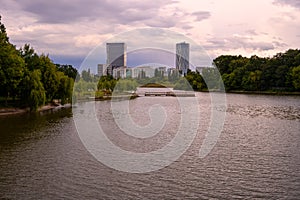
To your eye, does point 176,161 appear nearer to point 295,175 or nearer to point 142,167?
point 142,167

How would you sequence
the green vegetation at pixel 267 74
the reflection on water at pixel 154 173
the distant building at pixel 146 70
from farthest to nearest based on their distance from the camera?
the green vegetation at pixel 267 74
the distant building at pixel 146 70
the reflection on water at pixel 154 173

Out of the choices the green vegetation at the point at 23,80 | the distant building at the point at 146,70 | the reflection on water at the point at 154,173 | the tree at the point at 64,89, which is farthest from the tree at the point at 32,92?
the reflection on water at the point at 154,173

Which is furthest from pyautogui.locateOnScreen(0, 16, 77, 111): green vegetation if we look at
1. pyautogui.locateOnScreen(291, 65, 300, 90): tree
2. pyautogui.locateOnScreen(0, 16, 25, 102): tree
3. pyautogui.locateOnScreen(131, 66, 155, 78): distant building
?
pyautogui.locateOnScreen(291, 65, 300, 90): tree

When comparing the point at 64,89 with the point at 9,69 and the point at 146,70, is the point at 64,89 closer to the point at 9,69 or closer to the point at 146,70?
the point at 9,69

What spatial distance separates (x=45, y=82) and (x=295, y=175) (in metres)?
32.6

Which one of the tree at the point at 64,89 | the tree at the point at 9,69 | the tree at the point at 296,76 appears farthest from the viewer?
the tree at the point at 296,76

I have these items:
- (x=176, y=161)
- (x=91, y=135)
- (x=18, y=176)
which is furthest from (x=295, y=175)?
(x=91, y=135)

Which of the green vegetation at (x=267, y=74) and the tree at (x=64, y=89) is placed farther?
the green vegetation at (x=267, y=74)

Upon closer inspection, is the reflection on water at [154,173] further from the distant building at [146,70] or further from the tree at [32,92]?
the tree at [32,92]

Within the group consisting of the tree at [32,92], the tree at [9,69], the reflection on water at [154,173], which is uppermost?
the tree at [9,69]

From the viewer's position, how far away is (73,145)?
739 inches

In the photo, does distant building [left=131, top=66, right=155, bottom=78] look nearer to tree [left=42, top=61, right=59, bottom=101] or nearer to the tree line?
tree [left=42, top=61, right=59, bottom=101]

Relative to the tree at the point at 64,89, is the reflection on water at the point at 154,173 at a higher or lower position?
lower

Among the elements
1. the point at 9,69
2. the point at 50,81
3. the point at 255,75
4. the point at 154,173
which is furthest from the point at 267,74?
the point at 154,173
